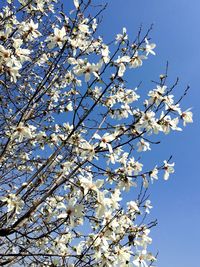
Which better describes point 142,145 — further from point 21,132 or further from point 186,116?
point 21,132

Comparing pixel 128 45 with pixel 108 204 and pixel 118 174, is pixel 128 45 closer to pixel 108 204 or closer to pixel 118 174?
pixel 118 174

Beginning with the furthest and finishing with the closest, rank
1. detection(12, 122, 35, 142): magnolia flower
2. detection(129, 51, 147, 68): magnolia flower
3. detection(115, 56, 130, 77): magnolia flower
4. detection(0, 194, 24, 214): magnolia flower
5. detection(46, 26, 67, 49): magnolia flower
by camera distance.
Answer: detection(129, 51, 147, 68): magnolia flower
detection(46, 26, 67, 49): magnolia flower
detection(115, 56, 130, 77): magnolia flower
detection(12, 122, 35, 142): magnolia flower
detection(0, 194, 24, 214): magnolia flower

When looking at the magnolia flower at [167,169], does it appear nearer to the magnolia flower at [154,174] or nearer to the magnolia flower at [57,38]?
the magnolia flower at [154,174]

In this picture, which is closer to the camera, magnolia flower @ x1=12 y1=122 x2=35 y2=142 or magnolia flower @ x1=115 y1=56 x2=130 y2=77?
magnolia flower @ x1=12 y1=122 x2=35 y2=142

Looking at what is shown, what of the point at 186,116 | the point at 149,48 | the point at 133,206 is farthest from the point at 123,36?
the point at 133,206

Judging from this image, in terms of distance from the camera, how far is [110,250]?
3.79 meters

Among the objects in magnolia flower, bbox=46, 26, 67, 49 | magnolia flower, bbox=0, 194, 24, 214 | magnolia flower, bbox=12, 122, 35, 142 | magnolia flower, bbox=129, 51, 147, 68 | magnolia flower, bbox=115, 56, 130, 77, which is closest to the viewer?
magnolia flower, bbox=0, 194, 24, 214

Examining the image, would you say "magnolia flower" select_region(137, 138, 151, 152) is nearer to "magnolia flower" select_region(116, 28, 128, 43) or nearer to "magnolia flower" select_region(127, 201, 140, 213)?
"magnolia flower" select_region(127, 201, 140, 213)

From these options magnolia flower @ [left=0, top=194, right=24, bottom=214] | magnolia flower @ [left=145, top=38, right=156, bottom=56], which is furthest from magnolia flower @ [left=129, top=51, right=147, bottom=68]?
magnolia flower @ [left=0, top=194, right=24, bottom=214]

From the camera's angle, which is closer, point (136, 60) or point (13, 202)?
point (13, 202)

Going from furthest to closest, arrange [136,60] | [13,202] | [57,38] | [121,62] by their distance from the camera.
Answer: [136,60] → [57,38] → [121,62] → [13,202]

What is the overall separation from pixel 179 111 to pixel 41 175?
5.63 ft

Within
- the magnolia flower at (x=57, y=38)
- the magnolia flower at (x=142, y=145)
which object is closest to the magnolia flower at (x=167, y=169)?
the magnolia flower at (x=142, y=145)

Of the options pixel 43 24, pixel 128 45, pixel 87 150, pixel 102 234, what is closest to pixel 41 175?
pixel 87 150
